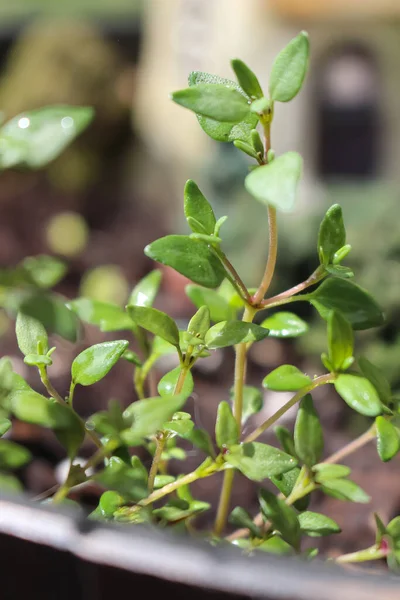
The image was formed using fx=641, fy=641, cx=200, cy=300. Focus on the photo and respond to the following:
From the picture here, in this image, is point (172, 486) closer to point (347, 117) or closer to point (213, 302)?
point (213, 302)

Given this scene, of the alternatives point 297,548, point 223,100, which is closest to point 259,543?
point 297,548

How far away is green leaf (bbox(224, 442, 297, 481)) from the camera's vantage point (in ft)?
0.79

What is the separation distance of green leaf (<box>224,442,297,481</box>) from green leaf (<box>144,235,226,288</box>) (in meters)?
0.07

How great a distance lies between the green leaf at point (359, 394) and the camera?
24cm

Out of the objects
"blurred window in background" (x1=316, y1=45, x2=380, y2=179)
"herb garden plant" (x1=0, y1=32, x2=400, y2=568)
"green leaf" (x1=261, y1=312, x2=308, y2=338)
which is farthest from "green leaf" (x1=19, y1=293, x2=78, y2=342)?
"blurred window in background" (x1=316, y1=45, x2=380, y2=179)

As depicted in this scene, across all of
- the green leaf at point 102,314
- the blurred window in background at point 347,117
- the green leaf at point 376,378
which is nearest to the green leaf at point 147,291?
the green leaf at point 102,314

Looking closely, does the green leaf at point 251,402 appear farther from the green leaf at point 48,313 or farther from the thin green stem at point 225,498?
the green leaf at point 48,313

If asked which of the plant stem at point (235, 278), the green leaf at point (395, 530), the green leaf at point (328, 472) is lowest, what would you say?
the green leaf at point (395, 530)

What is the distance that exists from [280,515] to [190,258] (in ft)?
0.35

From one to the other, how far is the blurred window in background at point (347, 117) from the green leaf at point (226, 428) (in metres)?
2.09

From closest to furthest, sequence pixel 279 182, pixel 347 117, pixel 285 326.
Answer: pixel 279 182
pixel 285 326
pixel 347 117

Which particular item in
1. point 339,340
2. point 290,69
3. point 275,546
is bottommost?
point 275,546

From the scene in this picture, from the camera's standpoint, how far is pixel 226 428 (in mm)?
254

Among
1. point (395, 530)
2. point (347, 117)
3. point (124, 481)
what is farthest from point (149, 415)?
point (347, 117)
